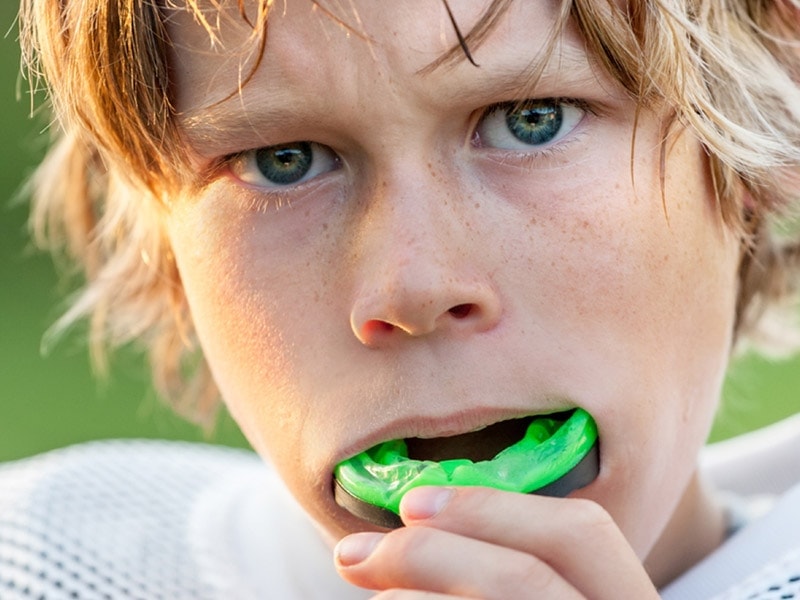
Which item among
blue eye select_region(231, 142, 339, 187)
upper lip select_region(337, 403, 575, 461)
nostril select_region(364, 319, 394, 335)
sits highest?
blue eye select_region(231, 142, 339, 187)

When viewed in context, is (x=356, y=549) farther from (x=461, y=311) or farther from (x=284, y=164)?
(x=284, y=164)

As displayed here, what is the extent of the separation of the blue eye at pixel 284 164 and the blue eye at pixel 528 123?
0.44 ft

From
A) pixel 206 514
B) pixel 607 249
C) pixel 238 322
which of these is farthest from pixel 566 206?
pixel 206 514

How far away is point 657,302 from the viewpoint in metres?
1.01

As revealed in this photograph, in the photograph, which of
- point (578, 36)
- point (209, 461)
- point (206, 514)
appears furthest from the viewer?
point (209, 461)

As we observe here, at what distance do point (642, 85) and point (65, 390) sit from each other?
3.02 metres

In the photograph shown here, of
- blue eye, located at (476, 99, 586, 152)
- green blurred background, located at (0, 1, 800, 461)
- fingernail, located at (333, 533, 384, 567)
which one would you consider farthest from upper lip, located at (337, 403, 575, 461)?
green blurred background, located at (0, 1, 800, 461)

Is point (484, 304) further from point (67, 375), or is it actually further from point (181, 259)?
point (67, 375)

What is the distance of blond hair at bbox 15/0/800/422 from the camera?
3.27 feet

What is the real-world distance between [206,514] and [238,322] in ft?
1.38

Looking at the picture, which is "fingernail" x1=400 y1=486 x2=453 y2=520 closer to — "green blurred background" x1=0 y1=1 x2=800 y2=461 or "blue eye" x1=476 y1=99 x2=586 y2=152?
"blue eye" x1=476 y1=99 x2=586 y2=152

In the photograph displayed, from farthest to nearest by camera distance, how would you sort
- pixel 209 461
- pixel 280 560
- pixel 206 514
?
pixel 209 461 < pixel 206 514 < pixel 280 560

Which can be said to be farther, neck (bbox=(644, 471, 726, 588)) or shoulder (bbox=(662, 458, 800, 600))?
neck (bbox=(644, 471, 726, 588))

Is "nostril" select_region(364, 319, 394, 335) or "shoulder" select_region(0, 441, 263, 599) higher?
"nostril" select_region(364, 319, 394, 335)
